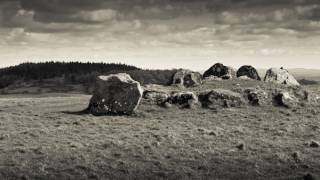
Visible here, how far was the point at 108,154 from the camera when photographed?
28.6 m

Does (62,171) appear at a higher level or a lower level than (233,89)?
lower

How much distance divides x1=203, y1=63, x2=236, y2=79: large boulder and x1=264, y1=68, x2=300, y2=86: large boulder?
471cm

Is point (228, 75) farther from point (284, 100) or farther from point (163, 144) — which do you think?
point (163, 144)

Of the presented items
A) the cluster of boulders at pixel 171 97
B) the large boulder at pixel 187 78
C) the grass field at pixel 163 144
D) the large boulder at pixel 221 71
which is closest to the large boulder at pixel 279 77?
the large boulder at pixel 221 71

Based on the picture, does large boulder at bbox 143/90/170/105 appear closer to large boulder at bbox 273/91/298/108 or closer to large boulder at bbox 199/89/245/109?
large boulder at bbox 199/89/245/109

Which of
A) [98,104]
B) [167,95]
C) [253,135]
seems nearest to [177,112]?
[167,95]

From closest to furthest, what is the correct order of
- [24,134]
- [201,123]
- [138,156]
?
[138,156] < [24,134] < [201,123]

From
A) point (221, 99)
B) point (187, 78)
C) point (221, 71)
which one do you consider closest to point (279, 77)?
point (221, 71)

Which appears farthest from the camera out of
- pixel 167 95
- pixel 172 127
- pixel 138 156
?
pixel 167 95

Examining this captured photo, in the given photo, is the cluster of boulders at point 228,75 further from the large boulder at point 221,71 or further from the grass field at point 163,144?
the grass field at point 163,144

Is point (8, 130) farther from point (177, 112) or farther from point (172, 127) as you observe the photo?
point (177, 112)

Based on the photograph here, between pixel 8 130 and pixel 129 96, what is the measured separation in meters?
13.7

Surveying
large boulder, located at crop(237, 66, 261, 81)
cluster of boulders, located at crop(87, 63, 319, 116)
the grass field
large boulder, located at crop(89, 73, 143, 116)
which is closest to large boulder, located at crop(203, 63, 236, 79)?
large boulder, located at crop(237, 66, 261, 81)

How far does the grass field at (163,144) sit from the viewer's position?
2495cm
